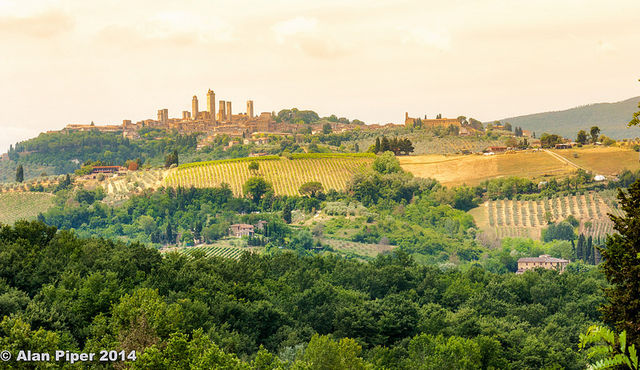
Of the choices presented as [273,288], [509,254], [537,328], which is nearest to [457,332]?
[537,328]

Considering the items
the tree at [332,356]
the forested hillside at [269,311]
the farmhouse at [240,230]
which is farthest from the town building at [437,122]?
the tree at [332,356]

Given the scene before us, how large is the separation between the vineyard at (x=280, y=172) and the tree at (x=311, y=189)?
1512mm

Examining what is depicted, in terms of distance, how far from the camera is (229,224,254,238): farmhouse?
103 meters

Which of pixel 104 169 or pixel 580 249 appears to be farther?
pixel 104 169

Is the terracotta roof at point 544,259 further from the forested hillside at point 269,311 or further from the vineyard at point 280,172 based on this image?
the vineyard at point 280,172

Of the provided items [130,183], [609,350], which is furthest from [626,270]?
[130,183]

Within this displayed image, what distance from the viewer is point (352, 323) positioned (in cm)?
3788

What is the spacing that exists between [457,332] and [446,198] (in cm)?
7239

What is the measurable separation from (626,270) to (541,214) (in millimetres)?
86503

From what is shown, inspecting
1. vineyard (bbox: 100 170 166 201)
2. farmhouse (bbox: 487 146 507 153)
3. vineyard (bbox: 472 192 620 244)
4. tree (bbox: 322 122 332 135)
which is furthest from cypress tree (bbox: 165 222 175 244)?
tree (bbox: 322 122 332 135)

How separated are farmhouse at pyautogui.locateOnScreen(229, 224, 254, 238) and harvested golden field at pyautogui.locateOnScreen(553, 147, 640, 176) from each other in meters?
42.2

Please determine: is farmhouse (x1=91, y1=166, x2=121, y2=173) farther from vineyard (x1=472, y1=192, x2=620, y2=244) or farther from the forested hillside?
the forested hillside

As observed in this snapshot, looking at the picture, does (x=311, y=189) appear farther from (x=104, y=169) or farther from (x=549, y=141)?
(x=104, y=169)

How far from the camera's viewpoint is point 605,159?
10806 centimetres
